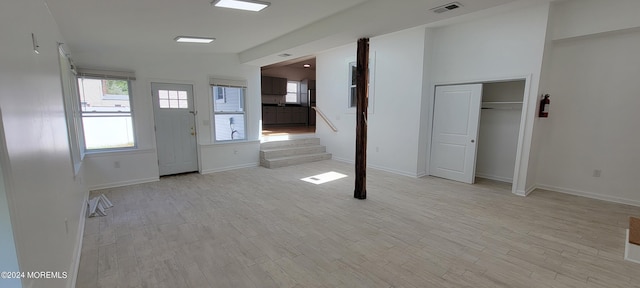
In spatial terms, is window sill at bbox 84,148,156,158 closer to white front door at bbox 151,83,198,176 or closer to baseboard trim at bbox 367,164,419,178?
white front door at bbox 151,83,198,176

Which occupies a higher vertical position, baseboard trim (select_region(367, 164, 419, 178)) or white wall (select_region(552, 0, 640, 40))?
white wall (select_region(552, 0, 640, 40))

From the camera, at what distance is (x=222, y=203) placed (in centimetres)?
400

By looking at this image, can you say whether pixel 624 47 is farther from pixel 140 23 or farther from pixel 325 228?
pixel 140 23

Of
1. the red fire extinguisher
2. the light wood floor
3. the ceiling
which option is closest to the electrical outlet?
the light wood floor

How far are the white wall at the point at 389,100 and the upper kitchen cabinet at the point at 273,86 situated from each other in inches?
168

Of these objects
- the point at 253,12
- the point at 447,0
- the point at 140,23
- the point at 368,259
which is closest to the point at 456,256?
the point at 368,259

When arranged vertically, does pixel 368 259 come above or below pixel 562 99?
below

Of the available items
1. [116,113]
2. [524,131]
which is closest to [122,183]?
[116,113]

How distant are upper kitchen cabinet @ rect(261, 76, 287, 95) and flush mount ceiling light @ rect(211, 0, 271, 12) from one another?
782 centimetres

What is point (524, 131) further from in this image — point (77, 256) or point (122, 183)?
point (122, 183)

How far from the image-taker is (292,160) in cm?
663

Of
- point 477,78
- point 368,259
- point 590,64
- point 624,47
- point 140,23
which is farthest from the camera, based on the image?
point 477,78

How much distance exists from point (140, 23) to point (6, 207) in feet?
10.0

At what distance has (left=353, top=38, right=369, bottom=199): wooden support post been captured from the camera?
3.94 metres
